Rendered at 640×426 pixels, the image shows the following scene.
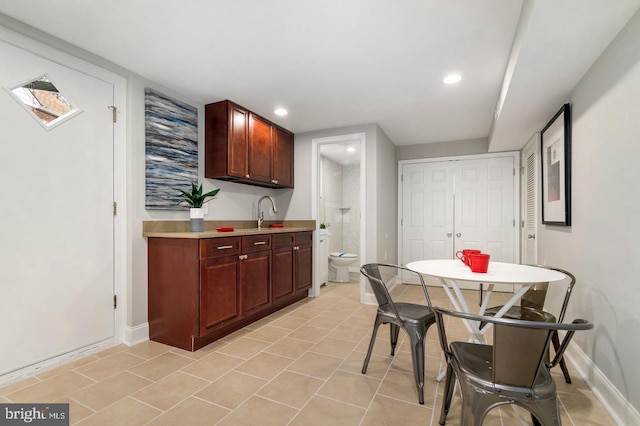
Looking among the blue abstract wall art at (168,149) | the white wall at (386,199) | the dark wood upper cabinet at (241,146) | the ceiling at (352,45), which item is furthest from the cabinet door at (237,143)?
the white wall at (386,199)

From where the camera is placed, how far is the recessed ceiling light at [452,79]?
268cm

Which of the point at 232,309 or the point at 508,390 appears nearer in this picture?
the point at 508,390

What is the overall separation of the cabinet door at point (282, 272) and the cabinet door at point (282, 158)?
971 millimetres

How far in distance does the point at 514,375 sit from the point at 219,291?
7.29ft

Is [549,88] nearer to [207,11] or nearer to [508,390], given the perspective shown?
[508,390]

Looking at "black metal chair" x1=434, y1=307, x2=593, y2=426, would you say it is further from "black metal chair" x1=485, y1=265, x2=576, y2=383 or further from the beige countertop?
the beige countertop

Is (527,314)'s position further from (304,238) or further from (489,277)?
(304,238)

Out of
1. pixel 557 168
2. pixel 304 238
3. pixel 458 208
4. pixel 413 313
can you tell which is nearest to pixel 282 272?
pixel 304 238

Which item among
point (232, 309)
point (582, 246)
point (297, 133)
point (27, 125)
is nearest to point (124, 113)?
point (27, 125)

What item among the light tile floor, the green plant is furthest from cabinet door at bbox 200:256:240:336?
the green plant

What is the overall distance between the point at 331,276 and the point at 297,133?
102 inches

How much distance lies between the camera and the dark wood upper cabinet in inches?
128

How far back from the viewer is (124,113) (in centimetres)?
259

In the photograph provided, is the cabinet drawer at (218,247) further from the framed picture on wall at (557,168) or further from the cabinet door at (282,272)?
the framed picture on wall at (557,168)
